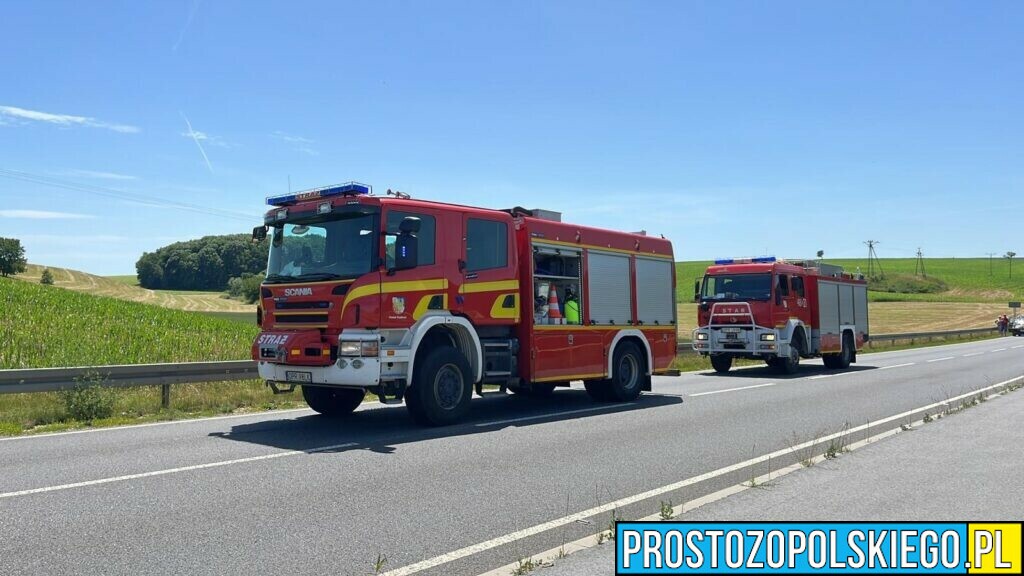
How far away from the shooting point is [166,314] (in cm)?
2647

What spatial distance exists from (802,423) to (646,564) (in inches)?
286

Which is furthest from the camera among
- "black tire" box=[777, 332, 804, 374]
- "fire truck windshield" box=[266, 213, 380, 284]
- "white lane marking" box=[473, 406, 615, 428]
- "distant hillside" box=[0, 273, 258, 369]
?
"black tire" box=[777, 332, 804, 374]

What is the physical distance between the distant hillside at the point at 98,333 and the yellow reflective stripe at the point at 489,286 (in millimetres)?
8171

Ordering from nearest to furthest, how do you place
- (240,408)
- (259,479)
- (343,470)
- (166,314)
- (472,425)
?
(259,479) < (343,470) < (472,425) < (240,408) < (166,314)

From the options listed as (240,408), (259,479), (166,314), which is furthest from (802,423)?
(166,314)

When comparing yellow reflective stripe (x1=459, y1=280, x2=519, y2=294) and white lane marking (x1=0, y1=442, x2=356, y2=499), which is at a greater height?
yellow reflective stripe (x1=459, y1=280, x2=519, y2=294)

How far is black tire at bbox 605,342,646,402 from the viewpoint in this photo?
13.4m

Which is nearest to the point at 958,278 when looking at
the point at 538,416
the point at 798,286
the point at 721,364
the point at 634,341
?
the point at 798,286

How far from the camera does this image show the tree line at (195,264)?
2911 inches

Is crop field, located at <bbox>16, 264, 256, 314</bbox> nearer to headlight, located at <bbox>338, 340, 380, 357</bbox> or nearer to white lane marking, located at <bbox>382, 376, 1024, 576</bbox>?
headlight, located at <bbox>338, 340, 380, 357</bbox>

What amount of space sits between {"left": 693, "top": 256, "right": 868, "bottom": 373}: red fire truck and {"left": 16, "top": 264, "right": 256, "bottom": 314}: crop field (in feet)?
124

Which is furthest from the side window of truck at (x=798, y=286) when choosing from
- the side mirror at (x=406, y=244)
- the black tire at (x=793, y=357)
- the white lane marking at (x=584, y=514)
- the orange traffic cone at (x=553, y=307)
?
the side mirror at (x=406, y=244)

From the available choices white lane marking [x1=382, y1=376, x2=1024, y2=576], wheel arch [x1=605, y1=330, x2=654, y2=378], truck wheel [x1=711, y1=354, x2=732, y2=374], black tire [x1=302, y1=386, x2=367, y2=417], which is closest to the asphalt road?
white lane marking [x1=382, y1=376, x2=1024, y2=576]

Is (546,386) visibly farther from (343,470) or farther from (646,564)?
(646,564)
